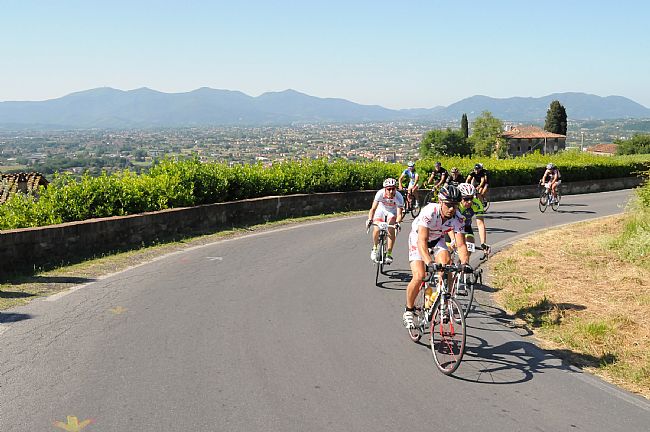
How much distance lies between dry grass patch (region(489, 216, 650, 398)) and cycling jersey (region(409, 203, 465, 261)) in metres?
2.00

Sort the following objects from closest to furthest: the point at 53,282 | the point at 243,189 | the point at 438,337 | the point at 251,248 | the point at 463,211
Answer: the point at 438,337, the point at 53,282, the point at 463,211, the point at 251,248, the point at 243,189

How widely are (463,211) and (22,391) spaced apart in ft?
28.2

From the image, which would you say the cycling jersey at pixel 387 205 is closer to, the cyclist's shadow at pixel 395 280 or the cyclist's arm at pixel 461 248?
the cyclist's shadow at pixel 395 280

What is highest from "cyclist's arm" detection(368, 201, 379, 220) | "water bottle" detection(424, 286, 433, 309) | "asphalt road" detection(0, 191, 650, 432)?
"cyclist's arm" detection(368, 201, 379, 220)

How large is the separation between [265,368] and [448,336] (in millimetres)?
2098

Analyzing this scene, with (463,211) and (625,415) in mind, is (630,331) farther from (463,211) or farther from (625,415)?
(463,211)

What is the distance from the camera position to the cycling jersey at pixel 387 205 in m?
11.5

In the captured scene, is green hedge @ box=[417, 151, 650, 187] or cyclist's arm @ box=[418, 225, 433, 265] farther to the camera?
green hedge @ box=[417, 151, 650, 187]

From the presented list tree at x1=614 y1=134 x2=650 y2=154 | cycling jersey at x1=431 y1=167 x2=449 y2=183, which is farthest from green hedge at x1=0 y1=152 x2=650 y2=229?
tree at x1=614 y1=134 x2=650 y2=154

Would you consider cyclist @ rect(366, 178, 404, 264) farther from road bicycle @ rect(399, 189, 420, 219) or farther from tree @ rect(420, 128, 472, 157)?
tree @ rect(420, 128, 472, 157)

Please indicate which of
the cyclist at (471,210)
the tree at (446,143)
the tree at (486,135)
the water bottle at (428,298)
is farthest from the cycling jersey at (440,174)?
the tree at (486,135)

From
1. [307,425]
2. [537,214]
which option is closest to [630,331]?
[307,425]

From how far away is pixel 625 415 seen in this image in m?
5.54

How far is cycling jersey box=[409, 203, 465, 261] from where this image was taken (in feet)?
23.8
